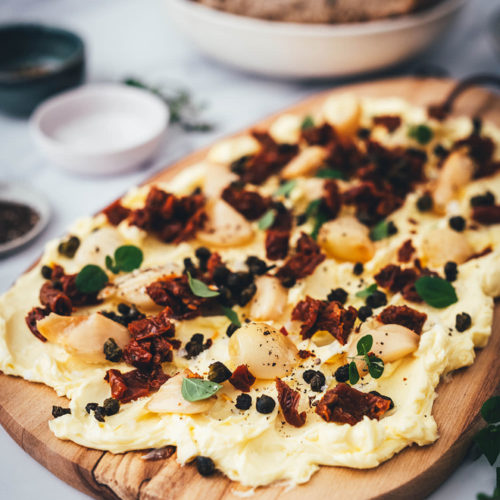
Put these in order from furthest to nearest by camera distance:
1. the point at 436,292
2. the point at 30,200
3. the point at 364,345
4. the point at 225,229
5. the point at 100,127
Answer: the point at 100,127, the point at 30,200, the point at 225,229, the point at 436,292, the point at 364,345

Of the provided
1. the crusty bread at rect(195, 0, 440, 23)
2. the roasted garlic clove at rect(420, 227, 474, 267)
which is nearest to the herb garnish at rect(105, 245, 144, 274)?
the roasted garlic clove at rect(420, 227, 474, 267)

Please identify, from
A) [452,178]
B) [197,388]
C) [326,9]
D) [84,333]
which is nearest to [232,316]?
[197,388]

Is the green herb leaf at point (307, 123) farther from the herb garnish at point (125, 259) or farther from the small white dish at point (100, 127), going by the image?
the herb garnish at point (125, 259)

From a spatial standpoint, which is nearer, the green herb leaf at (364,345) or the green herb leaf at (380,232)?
the green herb leaf at (364,345)

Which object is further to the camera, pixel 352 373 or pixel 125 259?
pixel 125 259

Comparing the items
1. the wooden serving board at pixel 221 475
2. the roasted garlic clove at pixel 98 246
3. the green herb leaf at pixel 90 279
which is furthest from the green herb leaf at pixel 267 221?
the wooden serving board at pixel 221 475

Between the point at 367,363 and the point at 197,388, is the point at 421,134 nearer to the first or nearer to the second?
the point at 367,363

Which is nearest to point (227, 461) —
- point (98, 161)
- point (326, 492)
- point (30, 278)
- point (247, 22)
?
point (326, 492)
